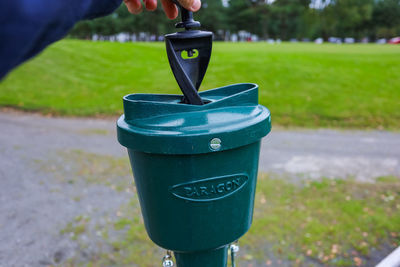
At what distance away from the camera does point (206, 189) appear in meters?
1.24

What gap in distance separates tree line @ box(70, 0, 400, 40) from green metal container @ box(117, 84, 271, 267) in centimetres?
4718

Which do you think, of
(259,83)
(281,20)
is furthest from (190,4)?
(281,20)

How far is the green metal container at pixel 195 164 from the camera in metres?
1.19

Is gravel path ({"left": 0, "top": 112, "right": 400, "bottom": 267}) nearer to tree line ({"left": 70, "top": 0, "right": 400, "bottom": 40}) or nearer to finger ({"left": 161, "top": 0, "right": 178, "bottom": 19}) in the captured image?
finger ({"left": 161, "top": 0, "right": 178, "bottom": 19})

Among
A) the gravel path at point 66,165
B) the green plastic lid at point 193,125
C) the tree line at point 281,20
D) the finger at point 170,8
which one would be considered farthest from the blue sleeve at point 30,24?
the tree line at point 281,20

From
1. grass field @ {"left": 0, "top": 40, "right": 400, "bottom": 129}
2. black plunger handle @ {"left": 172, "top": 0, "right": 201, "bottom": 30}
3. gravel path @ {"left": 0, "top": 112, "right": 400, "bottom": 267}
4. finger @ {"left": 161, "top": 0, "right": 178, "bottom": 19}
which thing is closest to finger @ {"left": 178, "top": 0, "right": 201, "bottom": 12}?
black plunger handle @ {"left": 172, "top": 0, "right": 201, "bottom": 30}

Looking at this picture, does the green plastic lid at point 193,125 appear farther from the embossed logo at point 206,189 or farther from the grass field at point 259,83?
the grass field at point 259,83

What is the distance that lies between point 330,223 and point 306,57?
9888mm

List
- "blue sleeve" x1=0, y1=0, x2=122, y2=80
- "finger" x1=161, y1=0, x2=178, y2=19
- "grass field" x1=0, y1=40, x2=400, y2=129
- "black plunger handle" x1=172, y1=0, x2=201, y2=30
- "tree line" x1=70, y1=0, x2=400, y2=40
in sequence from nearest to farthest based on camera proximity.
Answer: "blue sleeve" x1=0, y1=0, x2=122, y2=80
"black plunger handle" x1=172, y1=0, x2=201, y2=30
"finger" x1=161, y1=0, x2=178, y2=19
"grass field" x1=0, y1=40, x2=400, y2=129
"tree line" x1=70, y1=0, x2=400, y2=40

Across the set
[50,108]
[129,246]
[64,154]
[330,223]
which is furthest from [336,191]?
[50,108]

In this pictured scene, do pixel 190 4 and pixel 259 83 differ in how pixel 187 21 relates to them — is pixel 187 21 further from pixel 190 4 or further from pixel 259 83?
pixel 259 83

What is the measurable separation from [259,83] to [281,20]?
48.1m

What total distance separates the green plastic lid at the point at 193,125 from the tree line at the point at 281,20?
155 ft

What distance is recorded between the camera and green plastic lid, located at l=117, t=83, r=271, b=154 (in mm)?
1171
